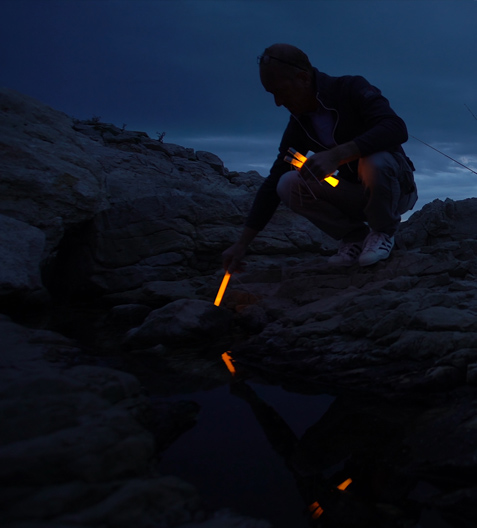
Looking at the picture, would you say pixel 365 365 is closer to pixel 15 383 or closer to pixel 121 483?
pixel 121 483

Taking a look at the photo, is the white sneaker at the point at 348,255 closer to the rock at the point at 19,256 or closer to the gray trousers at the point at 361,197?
the gray trousers at the point at 361,197

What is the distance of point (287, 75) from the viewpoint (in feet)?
9.82

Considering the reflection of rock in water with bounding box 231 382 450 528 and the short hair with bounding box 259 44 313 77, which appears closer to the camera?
the reflection of rock in water with bounding box 231 382 450 528

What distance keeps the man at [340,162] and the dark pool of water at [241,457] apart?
4.75 ft

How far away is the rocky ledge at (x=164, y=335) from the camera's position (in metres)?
1.15

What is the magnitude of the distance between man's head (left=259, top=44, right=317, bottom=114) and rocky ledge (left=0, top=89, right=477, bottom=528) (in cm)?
132

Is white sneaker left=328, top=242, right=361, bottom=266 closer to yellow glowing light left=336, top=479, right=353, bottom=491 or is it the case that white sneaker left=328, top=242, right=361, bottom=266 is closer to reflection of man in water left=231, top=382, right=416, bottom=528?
reflection of man in water left=231, top=382, right=416, bottom=528

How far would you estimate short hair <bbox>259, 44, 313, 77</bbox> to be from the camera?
2955mm

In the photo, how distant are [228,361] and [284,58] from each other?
201 cm

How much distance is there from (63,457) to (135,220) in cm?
412

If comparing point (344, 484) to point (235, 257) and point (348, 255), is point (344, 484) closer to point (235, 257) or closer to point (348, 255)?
point (235, 257)

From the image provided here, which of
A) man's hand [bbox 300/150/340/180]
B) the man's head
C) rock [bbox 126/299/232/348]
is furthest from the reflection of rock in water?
the man's head

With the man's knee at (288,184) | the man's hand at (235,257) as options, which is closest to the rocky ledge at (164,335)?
the man's hand at (235,257)

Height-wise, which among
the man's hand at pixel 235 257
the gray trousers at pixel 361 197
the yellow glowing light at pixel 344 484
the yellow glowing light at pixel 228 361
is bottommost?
the yellow glowing light at pixel 344 484
